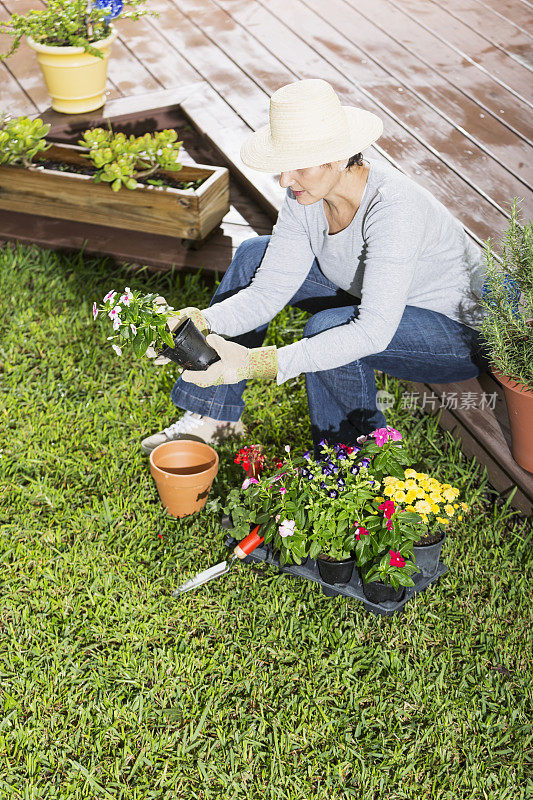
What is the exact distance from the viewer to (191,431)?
7.30 ft

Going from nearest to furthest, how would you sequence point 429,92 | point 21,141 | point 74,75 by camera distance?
point 21,141 < point 74,75 < point 429,92

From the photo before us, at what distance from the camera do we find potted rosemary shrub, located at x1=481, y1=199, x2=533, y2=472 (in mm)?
1777

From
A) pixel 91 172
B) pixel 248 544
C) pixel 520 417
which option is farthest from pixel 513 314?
pixel 91 172

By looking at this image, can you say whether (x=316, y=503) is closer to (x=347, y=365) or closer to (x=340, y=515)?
(x=340, y=515)

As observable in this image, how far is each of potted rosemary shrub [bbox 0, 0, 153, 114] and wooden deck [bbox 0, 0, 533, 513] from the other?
0.14 m

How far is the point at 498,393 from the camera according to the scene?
85.0 inches

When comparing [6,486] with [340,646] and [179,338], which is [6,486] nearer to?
[179,338]

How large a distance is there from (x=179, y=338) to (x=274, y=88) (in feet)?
6.88

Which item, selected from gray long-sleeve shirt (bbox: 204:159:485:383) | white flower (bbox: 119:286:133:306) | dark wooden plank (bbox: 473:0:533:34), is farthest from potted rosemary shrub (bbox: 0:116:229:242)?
dark wooden plank (bbox: 473:0:533:34)

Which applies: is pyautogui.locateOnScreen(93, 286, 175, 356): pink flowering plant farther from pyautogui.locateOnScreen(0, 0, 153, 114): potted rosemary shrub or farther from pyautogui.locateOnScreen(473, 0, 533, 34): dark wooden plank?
pyautogui.locateOnScreen(473, 0, 533, 34): dark wooden plank

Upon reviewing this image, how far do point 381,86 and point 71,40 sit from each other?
4.29ft

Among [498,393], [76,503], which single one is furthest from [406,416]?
[76,503]

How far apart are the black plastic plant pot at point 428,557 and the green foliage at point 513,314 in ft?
1.44

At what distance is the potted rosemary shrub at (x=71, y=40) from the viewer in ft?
9.83
